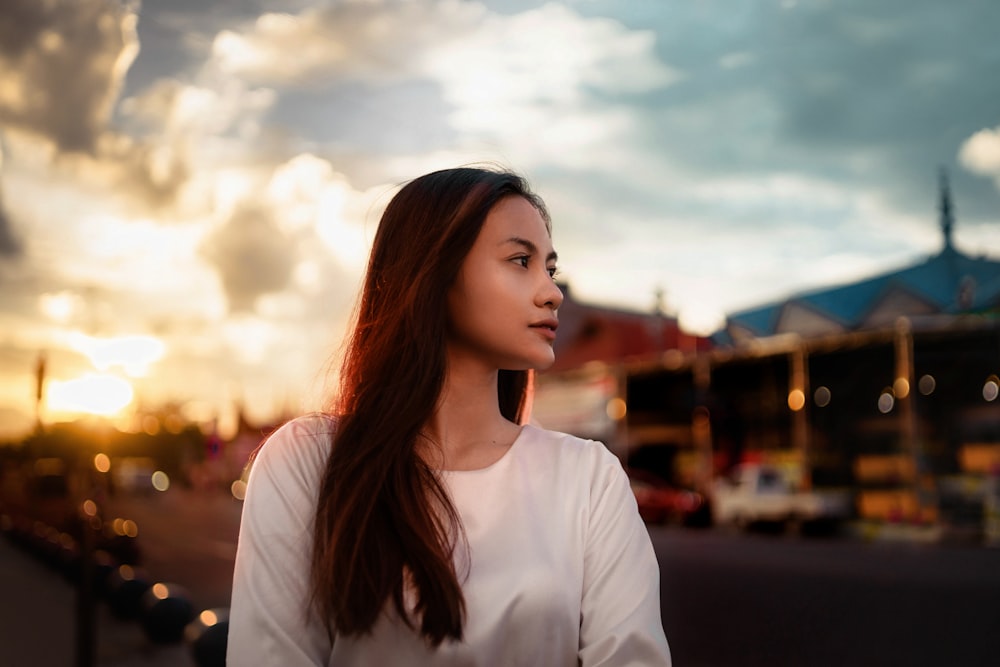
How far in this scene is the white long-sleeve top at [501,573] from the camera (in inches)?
78.6

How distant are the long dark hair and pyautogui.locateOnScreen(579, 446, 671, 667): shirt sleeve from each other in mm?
279

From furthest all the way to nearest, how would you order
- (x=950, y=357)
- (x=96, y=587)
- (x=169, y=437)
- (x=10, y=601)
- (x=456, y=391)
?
(x=169, y=437) < (x=950, y=357) < (x=10, y=601) < (x=96, y=587) < (x=456, y=391)

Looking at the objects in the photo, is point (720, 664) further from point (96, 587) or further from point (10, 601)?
point (10, 601)

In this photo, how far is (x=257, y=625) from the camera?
198 centimetres

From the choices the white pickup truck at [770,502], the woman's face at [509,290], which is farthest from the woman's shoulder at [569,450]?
the white pickup truck at [770,502]

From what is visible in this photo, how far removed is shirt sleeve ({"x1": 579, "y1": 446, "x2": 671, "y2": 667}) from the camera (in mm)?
2027

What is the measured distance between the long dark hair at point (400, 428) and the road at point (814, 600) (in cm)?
653

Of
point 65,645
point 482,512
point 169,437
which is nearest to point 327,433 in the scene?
point 482,512

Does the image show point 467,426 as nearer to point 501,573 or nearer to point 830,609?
point 501,573

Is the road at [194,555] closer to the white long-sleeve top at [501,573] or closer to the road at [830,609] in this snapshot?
the road at [830,609]

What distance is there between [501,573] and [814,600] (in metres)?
10.3

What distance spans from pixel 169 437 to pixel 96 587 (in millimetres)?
113023

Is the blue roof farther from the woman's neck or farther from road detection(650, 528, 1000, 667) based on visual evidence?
the woman's neck

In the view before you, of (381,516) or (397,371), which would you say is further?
(397,371)
